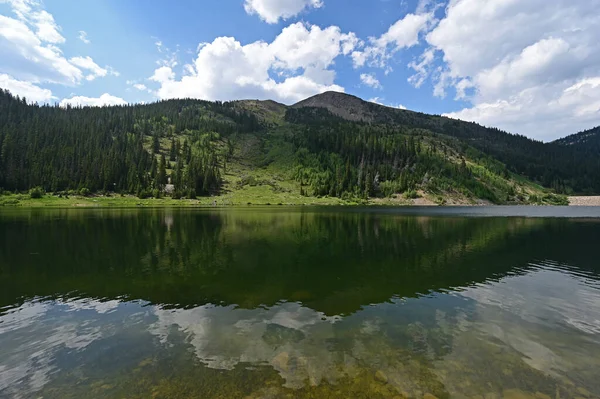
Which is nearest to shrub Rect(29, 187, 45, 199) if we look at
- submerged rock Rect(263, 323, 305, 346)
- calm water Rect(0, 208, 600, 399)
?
calm water Rect(0, 208, 600, 399)

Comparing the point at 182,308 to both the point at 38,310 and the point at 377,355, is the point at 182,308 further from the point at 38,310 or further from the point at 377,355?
the point at 377,355

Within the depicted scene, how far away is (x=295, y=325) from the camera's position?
19578 mm

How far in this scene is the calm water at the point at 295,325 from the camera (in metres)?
13.5

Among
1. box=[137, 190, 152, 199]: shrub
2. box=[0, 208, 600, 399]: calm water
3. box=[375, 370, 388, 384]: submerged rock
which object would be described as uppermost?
box=[137, 190, 152, 199]: shrub

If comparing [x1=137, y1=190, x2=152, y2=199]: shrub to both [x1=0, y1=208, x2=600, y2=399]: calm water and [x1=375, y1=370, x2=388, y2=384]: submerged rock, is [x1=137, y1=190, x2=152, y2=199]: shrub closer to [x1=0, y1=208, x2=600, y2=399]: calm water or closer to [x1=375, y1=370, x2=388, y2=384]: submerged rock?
[x1=0, y1=208, x2=600, y2=399]: calm water

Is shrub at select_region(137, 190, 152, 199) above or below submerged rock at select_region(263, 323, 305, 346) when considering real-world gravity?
above

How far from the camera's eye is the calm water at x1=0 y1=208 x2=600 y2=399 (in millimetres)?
13453

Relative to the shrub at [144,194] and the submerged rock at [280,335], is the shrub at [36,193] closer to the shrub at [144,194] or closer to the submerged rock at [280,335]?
the shrub at [144,194]

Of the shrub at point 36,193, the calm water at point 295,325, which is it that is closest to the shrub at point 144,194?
the shrub at point 36,193

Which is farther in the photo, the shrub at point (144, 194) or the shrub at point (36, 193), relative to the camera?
the shrub at point (144, 194)

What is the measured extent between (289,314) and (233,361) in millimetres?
6880

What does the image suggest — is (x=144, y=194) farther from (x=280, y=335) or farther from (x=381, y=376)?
(x=381, y=376)

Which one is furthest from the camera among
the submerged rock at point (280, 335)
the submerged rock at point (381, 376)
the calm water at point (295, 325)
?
the submerged rock at point (280, 335)

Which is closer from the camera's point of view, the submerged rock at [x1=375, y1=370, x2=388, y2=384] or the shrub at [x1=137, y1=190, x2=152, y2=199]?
the submerged rock at [x1=375, y1=370, x2=388, y2=384]
